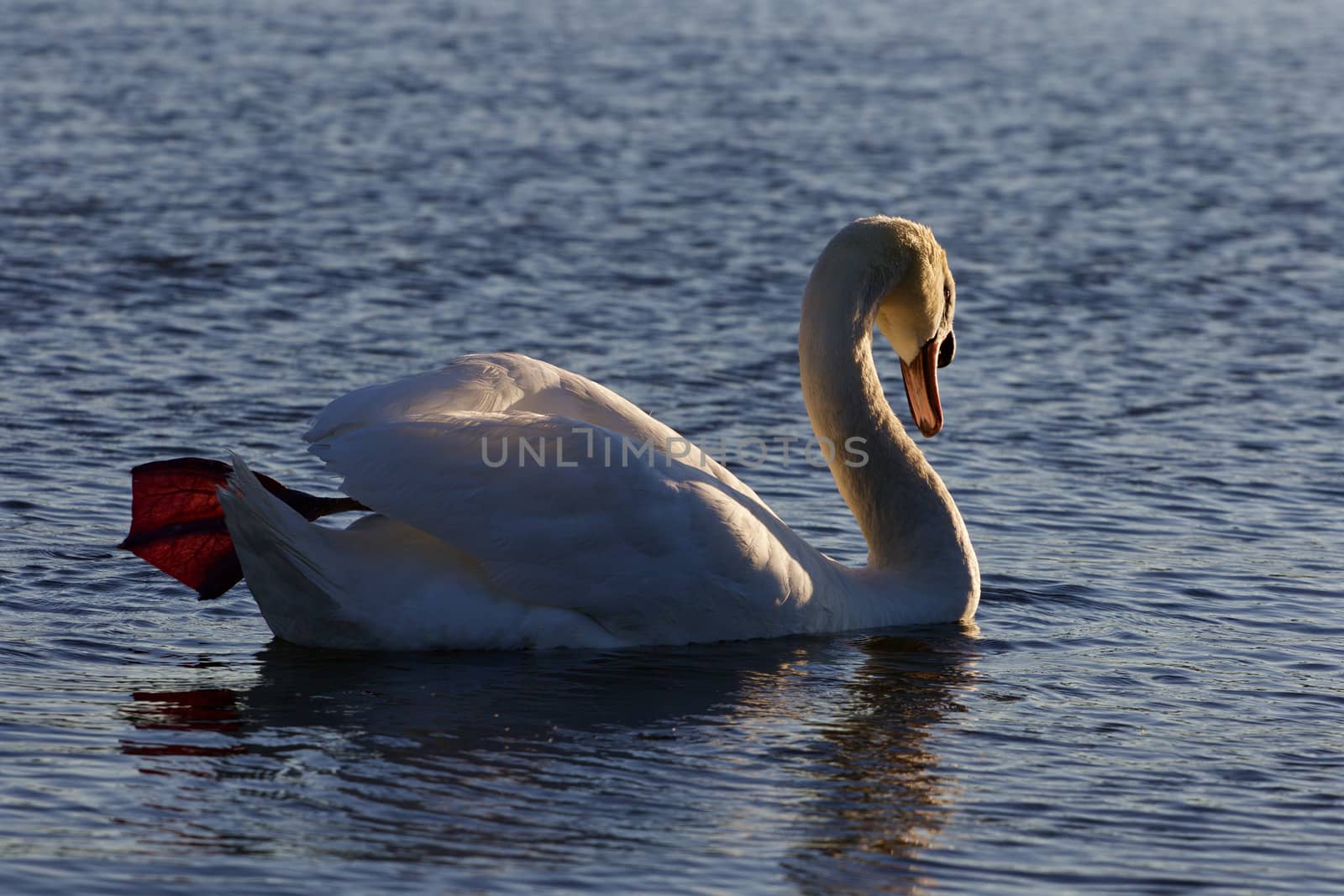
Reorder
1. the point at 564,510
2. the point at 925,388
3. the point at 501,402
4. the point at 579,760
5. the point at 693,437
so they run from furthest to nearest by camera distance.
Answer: the point at 693,437 → the point at 925,388 → the point at 501,402 → the point at 564,510 → the point at 579,760

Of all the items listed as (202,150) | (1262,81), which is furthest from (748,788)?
(1262,81)

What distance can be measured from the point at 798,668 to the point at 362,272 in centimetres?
811

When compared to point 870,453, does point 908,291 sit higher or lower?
higher

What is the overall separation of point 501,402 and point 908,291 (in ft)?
6.17

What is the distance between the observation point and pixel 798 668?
7.71 metres

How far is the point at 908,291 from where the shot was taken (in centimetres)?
869

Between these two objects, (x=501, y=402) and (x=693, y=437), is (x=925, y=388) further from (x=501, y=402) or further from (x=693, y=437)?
(x=693, y=437)

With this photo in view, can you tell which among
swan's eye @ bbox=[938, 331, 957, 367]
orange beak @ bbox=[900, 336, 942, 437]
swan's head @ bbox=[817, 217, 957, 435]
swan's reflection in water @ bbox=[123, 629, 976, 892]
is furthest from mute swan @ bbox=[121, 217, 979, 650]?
swan's eye @ bbox=[938, 331, 957, 367]

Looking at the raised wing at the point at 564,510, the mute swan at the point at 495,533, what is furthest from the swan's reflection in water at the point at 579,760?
the raised wing at the point at 564,510

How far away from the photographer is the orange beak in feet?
29.5

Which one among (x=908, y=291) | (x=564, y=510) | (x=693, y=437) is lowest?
(x=693, y=437)

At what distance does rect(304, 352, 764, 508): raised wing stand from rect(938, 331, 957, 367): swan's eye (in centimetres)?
143

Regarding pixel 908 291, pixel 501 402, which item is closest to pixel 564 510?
pixel 501 402

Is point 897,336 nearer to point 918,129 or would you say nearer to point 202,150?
point 202,150
